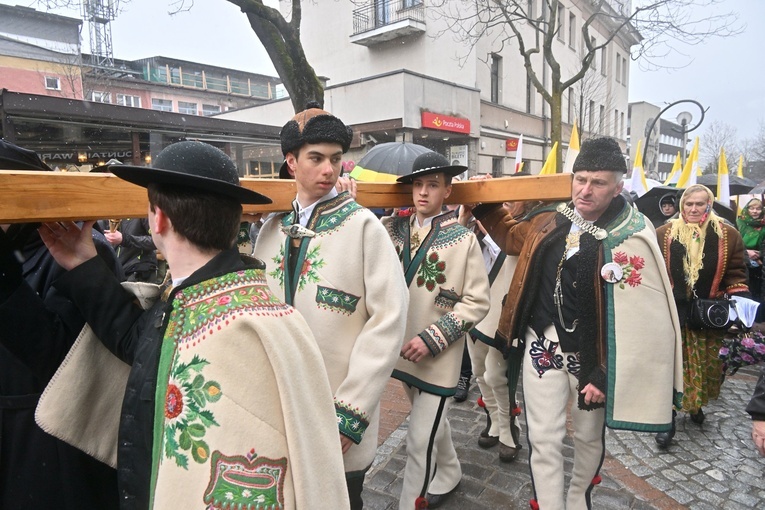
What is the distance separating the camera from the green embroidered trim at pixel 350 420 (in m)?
1.92

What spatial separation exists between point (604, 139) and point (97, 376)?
8.54ft

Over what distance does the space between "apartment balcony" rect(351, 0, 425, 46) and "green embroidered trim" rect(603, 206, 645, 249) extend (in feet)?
63.4

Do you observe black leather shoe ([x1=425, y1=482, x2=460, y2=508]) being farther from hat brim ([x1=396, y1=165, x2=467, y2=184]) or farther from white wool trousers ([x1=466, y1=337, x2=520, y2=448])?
hat brim ([x1=396, y1=165, x2=467, y2=184])

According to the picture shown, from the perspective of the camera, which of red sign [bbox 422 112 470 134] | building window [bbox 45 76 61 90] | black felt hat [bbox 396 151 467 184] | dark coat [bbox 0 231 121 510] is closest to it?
dark coat [bbox 0 231 121 510]

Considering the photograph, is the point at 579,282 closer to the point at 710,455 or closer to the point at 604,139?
the point at 604,139

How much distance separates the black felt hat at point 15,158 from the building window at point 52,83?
3730 centimetres

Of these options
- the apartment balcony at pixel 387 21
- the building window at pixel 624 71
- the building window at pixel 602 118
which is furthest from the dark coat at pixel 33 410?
the building window at pixel 624 71

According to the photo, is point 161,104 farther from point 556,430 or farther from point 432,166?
point 556,430

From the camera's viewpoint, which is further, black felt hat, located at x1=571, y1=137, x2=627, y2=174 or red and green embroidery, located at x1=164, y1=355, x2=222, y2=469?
black felt hat, located at x1=571, y1=137, x2=627, y2=174

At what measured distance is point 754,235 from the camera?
275 inches

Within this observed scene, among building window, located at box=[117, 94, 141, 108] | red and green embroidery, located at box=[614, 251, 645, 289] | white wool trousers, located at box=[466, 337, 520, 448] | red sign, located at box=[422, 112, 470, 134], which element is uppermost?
building window, located at box=[117, 94, 141, 108]

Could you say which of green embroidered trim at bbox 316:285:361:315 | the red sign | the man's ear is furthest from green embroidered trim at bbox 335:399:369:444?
the red sign

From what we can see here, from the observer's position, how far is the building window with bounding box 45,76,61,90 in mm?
31391

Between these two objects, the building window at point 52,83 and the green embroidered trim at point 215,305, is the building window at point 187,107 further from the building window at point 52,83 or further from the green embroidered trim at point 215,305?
the green embroidered trim at point 215,305
